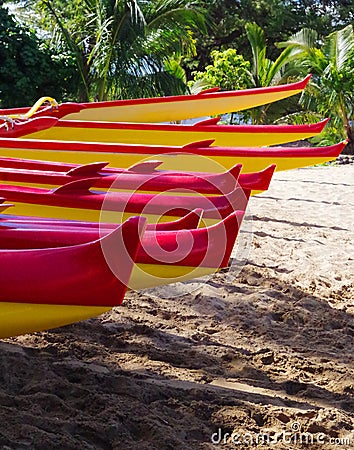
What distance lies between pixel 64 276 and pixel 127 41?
27.6 feet

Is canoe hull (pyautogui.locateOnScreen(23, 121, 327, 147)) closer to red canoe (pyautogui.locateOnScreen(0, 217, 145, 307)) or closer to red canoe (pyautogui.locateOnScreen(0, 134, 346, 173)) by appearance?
red canoe (pyautogui.locateOnScreen(0, 134, 346, 173))

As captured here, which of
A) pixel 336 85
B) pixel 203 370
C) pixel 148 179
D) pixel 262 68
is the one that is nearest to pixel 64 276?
pixel 148 179

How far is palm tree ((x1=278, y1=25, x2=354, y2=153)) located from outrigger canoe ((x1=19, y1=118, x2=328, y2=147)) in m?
8.79

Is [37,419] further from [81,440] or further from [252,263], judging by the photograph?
[252,263]

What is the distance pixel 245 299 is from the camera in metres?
3.40

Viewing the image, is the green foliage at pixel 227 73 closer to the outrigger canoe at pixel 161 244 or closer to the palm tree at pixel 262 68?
the palm tree at pixel 262 68

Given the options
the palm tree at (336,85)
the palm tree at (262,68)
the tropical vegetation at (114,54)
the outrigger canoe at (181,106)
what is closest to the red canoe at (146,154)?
the outrigger canoe at (181,106)

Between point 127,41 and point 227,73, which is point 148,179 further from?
point 227,73

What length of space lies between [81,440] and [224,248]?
65 centimetres

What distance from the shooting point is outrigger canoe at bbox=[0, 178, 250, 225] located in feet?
7.01

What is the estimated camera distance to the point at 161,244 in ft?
5.96

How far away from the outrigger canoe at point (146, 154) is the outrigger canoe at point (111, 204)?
2.18 feet

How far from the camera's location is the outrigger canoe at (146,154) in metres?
2.91

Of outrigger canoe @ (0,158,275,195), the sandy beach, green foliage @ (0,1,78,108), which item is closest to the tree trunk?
green foliage @ (0,1,78,108)
